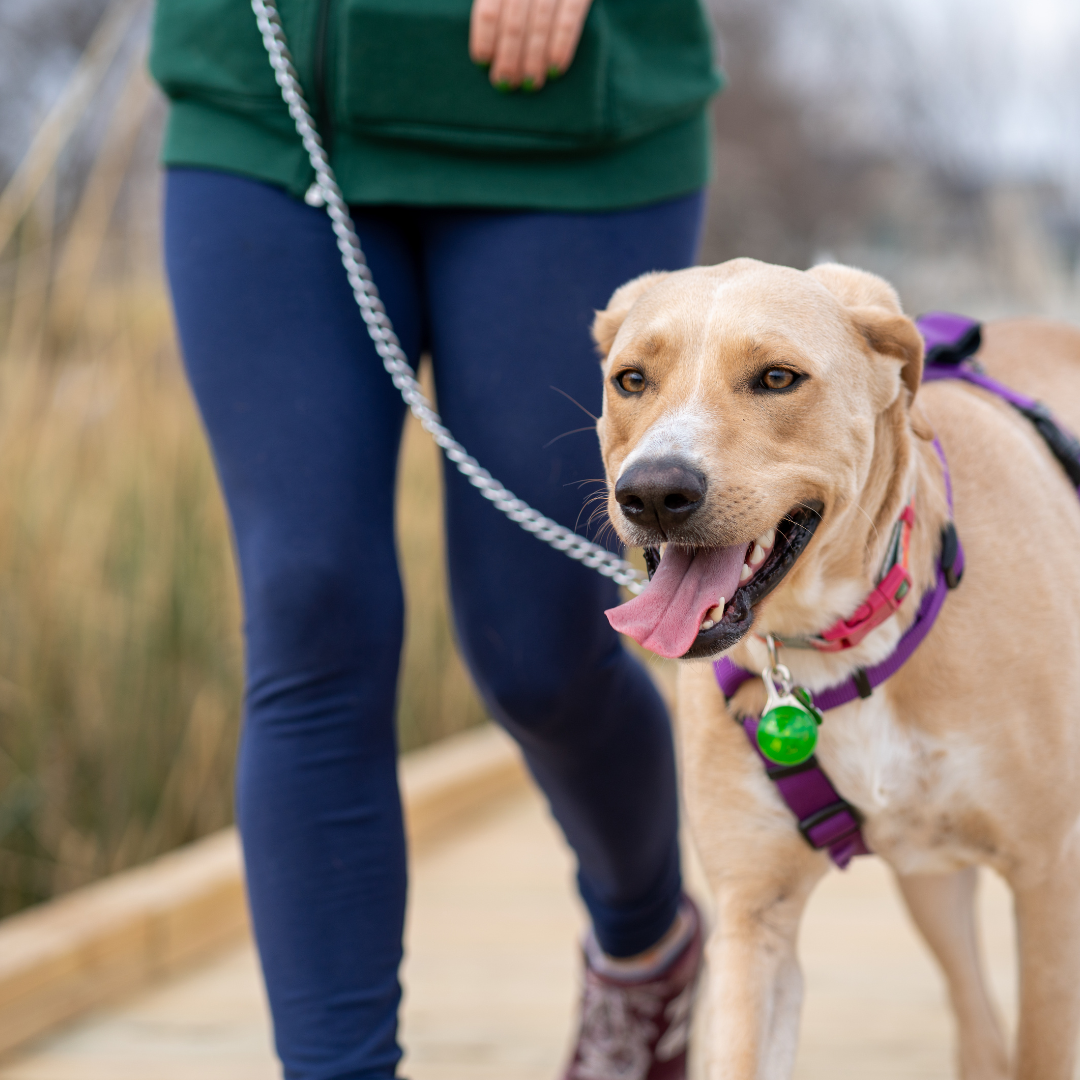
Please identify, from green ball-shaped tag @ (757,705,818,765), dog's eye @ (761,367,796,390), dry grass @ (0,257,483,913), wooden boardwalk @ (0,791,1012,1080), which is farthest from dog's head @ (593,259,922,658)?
dry grass @ (0,257,483,913)

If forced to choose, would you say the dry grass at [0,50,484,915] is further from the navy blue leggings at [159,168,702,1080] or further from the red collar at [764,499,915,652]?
the red collar at [764,499,915,652]

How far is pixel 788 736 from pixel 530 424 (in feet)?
2.00

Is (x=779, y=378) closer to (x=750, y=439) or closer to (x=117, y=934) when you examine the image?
(x=750, y=439)

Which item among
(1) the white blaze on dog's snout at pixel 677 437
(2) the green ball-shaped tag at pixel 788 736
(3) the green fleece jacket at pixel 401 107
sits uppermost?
(3) the green fleece jacket at pixel 401 107

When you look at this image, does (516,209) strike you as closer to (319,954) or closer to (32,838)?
(319,954)

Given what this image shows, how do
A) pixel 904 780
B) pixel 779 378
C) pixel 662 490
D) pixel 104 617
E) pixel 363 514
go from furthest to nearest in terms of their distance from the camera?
pixel 104 617 < pixel 363 514 < pixel 904 780 < pixel 779 378 < pixel 662 490

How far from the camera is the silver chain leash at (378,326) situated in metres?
1.92

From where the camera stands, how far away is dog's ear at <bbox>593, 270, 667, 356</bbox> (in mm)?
1897

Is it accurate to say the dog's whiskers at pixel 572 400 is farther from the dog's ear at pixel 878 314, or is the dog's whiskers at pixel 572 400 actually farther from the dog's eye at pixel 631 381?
the dog's ear at pixel 878 314

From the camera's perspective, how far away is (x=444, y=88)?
1.97 metres

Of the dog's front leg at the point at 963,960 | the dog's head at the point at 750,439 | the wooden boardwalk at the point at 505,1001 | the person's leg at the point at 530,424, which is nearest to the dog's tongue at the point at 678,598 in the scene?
the dog's head at the point at 750,439

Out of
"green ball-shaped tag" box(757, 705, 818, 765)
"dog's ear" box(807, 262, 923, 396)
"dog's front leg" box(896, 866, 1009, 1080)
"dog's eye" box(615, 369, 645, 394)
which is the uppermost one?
"dog's ear" box(807, 262, 923, 396)

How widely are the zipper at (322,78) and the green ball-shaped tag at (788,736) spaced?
106 centimetres

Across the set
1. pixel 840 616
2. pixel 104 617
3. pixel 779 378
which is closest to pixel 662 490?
pixel 779 378
